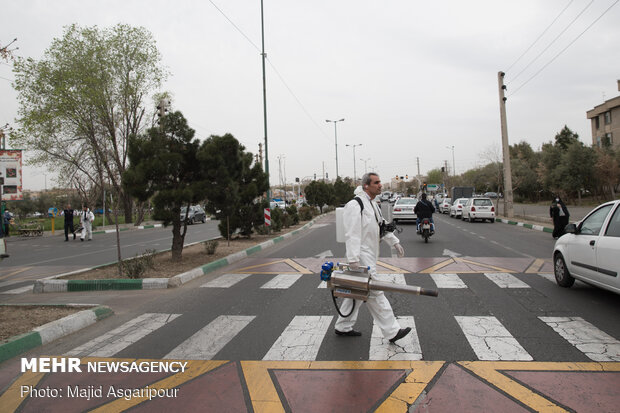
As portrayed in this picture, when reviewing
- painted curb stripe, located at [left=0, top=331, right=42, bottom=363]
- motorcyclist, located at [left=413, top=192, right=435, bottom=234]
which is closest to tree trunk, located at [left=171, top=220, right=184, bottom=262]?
painted curb stripe, located at [left=0, top=331, right=42, bottom=363]

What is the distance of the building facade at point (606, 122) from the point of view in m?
43.9

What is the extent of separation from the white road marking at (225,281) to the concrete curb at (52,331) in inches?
92.9

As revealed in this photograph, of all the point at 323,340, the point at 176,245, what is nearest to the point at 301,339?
the point at 323,340

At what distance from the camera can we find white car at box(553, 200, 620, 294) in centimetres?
579

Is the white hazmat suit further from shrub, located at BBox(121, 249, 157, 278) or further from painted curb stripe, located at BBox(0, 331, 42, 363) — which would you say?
shrub, located at BBox(121, 249, 157, 278)

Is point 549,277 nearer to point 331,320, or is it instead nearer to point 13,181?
point 331,320

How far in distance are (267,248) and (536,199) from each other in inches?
2106

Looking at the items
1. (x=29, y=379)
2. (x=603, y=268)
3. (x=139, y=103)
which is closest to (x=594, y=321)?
(x=603, y=268)

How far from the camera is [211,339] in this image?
5223 mm

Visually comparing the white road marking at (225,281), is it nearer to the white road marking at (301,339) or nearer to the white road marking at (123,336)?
the white road marking at (123,336)

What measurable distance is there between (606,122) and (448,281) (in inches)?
1955

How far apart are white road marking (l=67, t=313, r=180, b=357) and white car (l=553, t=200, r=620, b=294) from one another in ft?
20.3

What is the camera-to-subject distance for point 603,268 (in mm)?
5969

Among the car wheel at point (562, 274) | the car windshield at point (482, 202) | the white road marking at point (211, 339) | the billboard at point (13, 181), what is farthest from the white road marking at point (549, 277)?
the billboard at point (13, 181)
